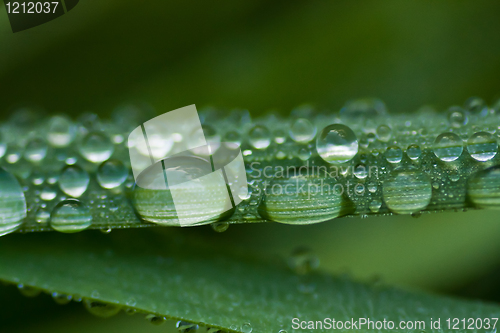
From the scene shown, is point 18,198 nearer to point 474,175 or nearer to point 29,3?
point 474,175

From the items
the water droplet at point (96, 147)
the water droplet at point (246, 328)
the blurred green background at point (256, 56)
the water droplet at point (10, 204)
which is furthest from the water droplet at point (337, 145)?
the blurred green background at point (256, 56)

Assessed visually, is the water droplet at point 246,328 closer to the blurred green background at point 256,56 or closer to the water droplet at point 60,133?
the water droplet at point 60,133

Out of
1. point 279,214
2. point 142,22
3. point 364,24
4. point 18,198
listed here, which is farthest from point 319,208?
point 142,22

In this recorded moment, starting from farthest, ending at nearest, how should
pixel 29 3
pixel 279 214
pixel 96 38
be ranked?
pixel 96 38, pixel 29 3, pixel 279 214

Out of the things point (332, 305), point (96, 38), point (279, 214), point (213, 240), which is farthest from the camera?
point (96, 38)

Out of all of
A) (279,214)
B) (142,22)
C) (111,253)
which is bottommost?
(111,253)

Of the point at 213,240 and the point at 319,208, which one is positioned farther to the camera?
the point at 213,240

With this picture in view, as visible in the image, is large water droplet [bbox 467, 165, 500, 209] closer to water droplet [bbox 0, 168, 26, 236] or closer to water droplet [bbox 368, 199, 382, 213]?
water droplet [bbox 368, 199, 382, 213]
